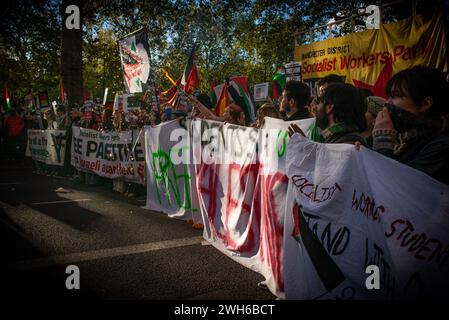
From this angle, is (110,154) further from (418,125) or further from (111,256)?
(418,125)

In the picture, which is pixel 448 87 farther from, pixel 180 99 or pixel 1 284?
pixel 180 99

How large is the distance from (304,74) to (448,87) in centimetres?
658

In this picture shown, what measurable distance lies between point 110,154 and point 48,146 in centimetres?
386

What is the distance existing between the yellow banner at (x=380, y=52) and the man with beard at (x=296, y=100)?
3.01 meters

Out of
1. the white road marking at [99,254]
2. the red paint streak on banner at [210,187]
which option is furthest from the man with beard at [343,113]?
the white road marking at [99,254]

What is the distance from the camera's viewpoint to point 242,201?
13.9 ft

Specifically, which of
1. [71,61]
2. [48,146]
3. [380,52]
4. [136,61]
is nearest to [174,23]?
[71,61]

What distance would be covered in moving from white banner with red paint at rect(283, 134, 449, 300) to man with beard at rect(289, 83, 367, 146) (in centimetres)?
17

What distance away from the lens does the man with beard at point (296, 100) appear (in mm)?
4113

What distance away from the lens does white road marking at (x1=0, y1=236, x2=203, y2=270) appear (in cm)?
384

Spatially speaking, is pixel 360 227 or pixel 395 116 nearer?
pixel 395 116

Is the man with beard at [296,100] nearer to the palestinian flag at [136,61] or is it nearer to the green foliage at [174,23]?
the palestinian flag at [136,61]

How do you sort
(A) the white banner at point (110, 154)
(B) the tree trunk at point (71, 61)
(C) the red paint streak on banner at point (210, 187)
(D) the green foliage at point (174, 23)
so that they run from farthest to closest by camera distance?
(D) the green foliage at point (174, 23) < (B) the tree trunk at point (71, 61) < (A) the white banner at point (110, 154) < (C) the red paint streak on banner at point (210, 187)

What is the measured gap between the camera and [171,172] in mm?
6031
